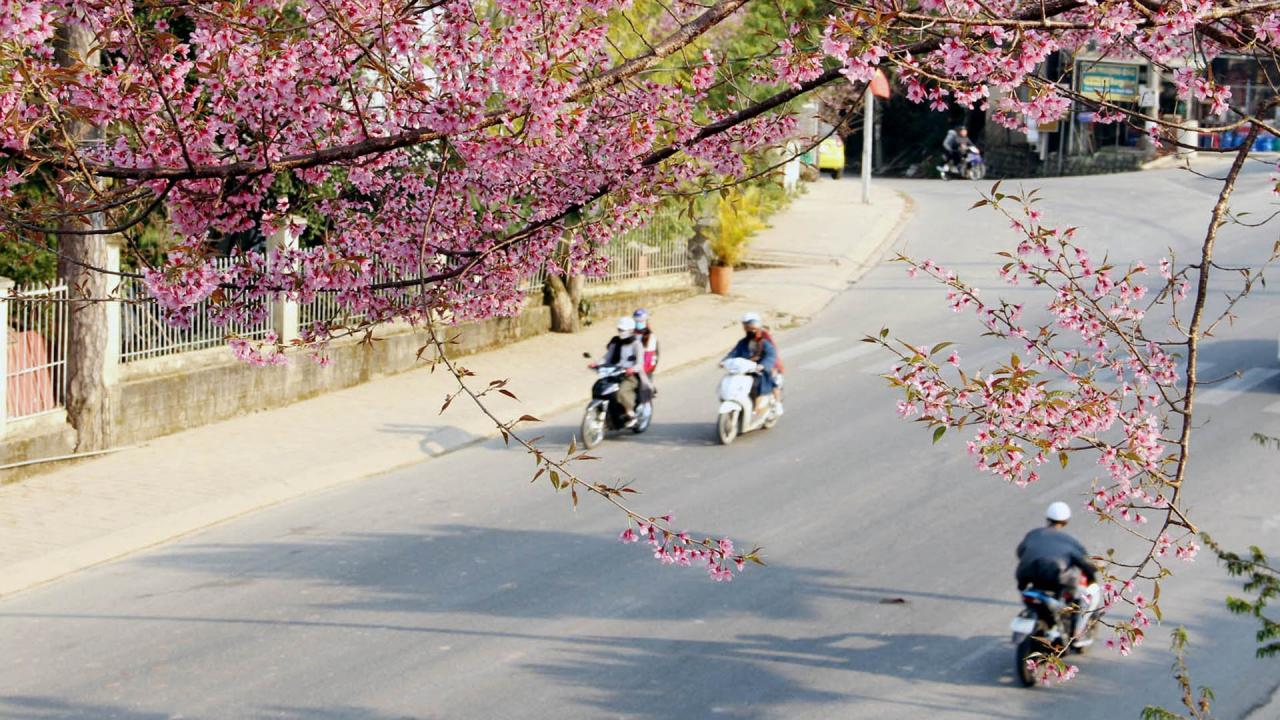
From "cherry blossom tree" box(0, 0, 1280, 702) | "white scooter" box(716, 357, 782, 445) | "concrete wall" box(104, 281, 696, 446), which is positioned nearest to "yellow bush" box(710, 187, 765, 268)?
"concrete wall" box(104, 281, 696, 446)

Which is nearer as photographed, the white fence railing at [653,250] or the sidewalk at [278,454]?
the sidewalk at [278,454]

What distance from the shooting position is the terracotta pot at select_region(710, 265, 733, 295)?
26984 millimetres

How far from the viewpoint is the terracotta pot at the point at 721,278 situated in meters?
27.0

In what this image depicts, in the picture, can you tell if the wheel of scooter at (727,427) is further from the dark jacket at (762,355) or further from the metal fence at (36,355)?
the metal fence at (36,355)

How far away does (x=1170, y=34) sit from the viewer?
5.36 metres

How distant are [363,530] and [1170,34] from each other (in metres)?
9.96

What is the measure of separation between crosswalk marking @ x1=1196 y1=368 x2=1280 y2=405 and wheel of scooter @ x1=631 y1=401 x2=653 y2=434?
268 inches

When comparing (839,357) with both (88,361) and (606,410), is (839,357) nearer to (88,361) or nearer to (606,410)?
(606,410)

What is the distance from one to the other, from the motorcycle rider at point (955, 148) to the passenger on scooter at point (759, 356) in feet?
96.8

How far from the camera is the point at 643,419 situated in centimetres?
1775

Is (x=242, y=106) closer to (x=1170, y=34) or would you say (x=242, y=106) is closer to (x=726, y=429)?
(x=1170, y=34)

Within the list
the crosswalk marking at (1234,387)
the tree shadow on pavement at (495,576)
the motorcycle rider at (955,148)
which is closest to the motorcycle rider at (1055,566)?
the tree shadow on pavement at (495,576)

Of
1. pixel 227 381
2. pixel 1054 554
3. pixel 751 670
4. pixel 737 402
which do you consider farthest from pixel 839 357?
pixel 751 670

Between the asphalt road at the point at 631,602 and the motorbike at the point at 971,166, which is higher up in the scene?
the motorbike at the point at 971,166
